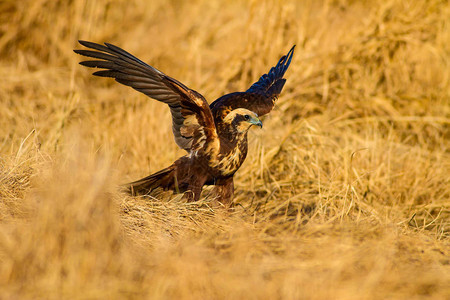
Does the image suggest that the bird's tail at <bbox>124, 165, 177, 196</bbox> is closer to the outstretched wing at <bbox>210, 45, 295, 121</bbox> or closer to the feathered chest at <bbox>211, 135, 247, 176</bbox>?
the feathered chest at <bbox>211, 135, 247, 176</bbox>

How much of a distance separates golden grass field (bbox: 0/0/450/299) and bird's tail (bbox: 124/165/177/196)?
0.08 m

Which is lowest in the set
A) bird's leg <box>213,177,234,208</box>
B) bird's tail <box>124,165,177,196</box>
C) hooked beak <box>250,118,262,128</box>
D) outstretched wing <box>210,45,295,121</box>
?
bird's leg <box>213,177,234,208</box>

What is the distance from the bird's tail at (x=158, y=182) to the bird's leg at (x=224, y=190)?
28 cm

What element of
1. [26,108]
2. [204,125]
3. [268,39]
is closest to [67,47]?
[26,108]

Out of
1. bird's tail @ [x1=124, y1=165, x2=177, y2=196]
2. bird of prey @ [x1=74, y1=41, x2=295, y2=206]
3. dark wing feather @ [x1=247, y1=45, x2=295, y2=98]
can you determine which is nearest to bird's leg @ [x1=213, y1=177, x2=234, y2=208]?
bird of prey @ [x1=74, y1=41, x2=295, y2=206]

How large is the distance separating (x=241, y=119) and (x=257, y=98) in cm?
48

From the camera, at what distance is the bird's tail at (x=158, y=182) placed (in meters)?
3.39

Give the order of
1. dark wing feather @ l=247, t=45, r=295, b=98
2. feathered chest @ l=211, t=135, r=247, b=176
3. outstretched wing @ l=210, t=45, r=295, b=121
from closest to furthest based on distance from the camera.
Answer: feathered chest @ l=211, t=135, r=247, b=176, outstretched wing @ l=210, t=45, r=295, b=121, dark wing feather @ l=247, t=45, r=295, b=98

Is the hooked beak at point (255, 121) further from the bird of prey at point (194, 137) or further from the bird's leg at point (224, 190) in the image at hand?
the bird's leg at point (224, 190)

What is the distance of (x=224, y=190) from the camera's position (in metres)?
3.52

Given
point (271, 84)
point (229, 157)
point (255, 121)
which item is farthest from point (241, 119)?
point (271, 84)

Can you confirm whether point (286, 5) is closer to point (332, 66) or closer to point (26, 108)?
point (332, 66)

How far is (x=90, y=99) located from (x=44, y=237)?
3.60 metres

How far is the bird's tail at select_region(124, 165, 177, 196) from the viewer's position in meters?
3.39
